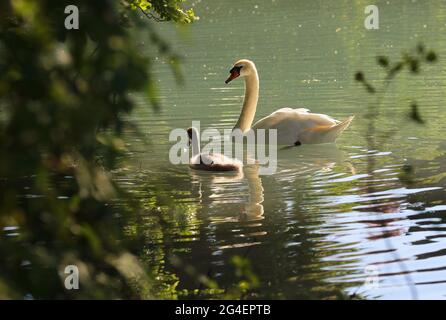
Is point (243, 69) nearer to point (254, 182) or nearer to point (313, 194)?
point (254, 182)

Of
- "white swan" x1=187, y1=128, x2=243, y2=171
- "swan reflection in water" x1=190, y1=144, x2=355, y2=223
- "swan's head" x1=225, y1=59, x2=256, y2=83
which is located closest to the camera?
"swan reflection in water" x1=190, y1=144, x2=355, y2=223

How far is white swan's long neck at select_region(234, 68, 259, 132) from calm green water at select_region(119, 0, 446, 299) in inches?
26.7

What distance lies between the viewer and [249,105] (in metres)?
14.8

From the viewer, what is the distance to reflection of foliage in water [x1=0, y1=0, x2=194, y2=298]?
9.57 feet

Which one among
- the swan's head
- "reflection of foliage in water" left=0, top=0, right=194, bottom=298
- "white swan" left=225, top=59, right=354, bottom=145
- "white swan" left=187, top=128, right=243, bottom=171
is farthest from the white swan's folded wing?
"reflection of foliage in water" left=0, top=0, right=194, bottom=298

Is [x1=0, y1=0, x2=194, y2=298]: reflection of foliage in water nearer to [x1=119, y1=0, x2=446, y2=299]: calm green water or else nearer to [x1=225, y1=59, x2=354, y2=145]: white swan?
[x1=119, y1=0, x2=446, y2=299]: calm green water

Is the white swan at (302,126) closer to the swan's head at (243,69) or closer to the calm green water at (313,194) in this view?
the calm green water at (313,194)

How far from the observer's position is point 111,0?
312 cm

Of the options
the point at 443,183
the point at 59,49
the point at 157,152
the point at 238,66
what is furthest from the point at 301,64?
the point at 59,49

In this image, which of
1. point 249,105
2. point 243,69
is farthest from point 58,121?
point 243,69

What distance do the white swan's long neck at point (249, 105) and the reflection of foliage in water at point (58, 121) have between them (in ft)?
36.1

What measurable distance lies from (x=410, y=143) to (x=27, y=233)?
987 centimetres

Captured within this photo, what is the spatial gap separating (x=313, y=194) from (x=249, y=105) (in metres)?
4.89

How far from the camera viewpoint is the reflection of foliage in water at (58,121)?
2.92m
